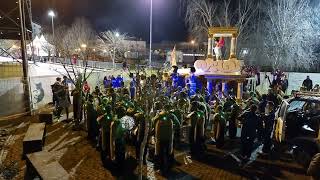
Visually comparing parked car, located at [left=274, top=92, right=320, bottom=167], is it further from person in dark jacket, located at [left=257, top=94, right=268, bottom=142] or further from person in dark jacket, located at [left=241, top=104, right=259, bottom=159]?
person in dark jacket, located at [left=241, top=104, right=259, bottom=159]

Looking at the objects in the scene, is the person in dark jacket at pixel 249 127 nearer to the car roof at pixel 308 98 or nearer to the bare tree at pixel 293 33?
the car roof at pixel 308 98

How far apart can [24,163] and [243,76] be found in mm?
13502

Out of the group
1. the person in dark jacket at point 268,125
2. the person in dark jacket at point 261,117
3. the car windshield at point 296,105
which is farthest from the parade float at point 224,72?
the person in dark jacket at point 268,125

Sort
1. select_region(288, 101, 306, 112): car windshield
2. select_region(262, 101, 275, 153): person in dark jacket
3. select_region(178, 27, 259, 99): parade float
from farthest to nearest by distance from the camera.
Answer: select_region(178, 27, 259, 99): parade float, select_region(288, 101, 306, 112): car windshield, select_region(262, 101, 275, 153): person in dark jacket

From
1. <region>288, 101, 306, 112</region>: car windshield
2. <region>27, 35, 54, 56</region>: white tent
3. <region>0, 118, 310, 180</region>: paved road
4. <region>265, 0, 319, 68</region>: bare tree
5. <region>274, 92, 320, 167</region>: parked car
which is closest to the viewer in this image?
<region>0, 118, 310, 180</region>: paved road

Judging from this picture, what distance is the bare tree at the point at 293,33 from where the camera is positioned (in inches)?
1003

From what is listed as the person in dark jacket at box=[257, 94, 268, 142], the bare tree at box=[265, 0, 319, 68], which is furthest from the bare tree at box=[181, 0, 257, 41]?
the person in dark jacket at box=[257, 94, 268, 142]

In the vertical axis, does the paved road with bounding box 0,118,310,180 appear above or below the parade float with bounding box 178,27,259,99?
below

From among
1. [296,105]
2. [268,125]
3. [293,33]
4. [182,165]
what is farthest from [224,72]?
[182,165]

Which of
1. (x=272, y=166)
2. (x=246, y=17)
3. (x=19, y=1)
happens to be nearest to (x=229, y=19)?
(x=246, y=17)

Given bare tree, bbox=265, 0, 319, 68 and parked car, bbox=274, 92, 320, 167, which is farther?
bare tree, bbox=265, 0, 319, 68

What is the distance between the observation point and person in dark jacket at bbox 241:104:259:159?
29.1 ft

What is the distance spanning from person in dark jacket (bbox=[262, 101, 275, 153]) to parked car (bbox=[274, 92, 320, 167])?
0.55ft

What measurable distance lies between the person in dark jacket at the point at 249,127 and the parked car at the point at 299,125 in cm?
92
